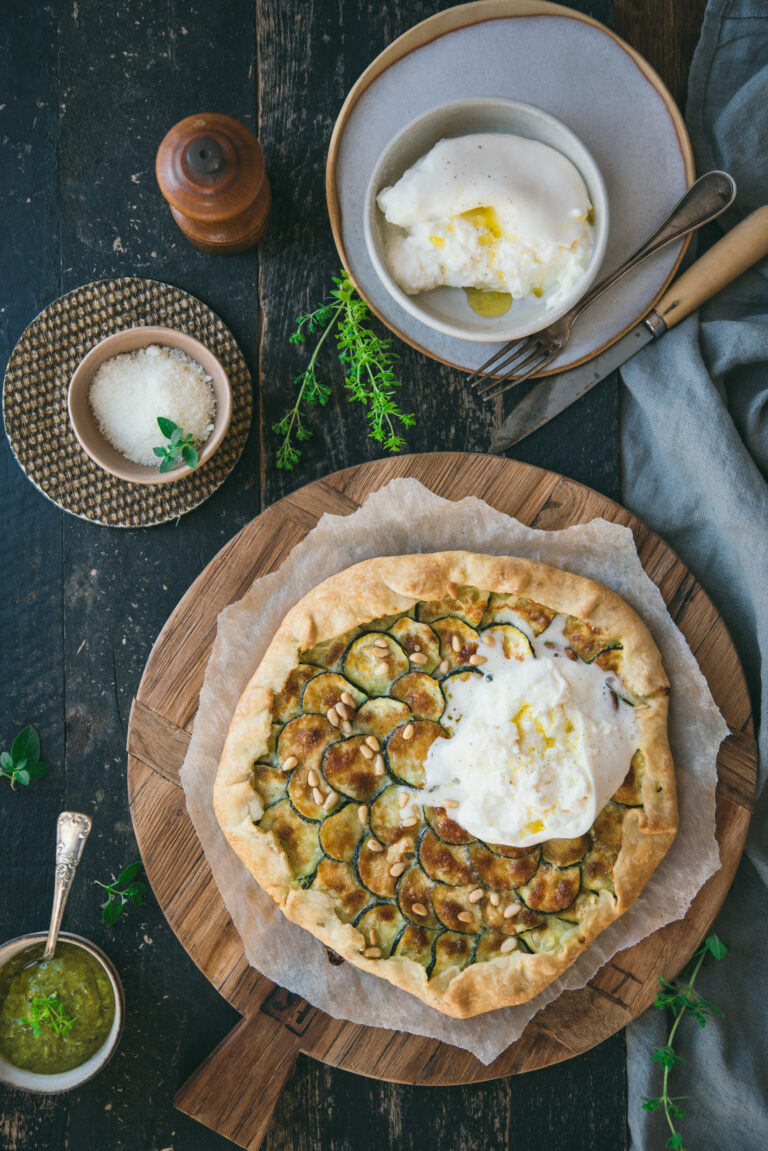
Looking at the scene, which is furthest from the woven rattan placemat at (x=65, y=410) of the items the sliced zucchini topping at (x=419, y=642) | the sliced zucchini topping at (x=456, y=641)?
the sliced zucchini topping at (x=456, y=641)

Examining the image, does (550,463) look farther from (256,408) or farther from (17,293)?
(17,293)

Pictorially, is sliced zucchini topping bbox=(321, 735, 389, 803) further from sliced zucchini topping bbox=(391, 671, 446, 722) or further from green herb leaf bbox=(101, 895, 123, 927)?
green herb leaf bbox=(101, 895, 123, 927)

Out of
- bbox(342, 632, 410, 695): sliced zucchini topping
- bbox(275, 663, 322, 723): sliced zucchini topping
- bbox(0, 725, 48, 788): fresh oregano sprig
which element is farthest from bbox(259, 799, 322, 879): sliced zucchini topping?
bbox(0, 725, 48, 788): fresh oregano sprig

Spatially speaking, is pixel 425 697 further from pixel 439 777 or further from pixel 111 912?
pixel 111 912

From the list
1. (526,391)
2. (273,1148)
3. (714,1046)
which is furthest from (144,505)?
(714,1046)

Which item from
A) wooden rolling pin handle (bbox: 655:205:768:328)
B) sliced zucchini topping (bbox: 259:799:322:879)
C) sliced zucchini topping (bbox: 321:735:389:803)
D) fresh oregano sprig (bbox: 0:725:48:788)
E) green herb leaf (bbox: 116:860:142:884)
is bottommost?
green herb leaf (bbox: 116:860:142:884)

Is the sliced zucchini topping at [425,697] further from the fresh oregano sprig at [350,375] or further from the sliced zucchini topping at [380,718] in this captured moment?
the fresh oregano sprig at [350,375]
